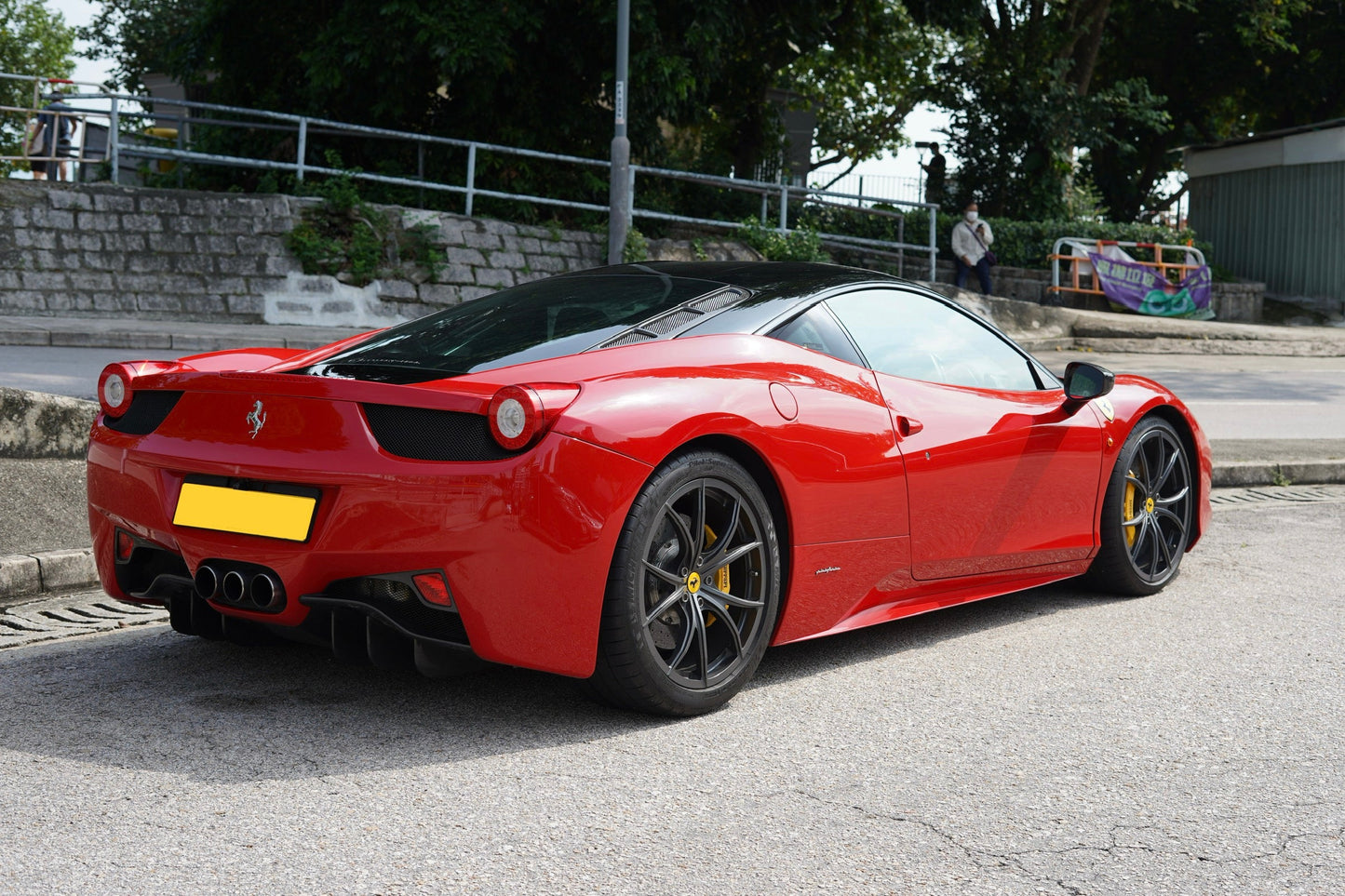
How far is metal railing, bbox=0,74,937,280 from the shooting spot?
16.1 metres

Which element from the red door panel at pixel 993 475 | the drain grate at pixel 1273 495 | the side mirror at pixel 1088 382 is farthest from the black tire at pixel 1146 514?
the drain grate at pixel 1273 495

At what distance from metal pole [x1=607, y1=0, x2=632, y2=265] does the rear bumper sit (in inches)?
536

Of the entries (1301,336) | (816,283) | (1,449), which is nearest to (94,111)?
(1,449)

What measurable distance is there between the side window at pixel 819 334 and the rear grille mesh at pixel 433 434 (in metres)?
1.12

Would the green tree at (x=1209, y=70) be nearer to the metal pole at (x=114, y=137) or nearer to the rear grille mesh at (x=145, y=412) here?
the metal pole at (x=114, y=137)

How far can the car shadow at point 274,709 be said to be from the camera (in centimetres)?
320

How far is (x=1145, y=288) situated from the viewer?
23.5 meters

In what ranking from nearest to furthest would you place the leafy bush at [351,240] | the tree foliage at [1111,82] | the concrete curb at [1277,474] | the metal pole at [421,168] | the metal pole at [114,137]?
the concrete curb at [1277,474] < the metal pole at [114,137] < the leafy bush at [351,240] < the metal pole at [421,168] < the tree foliage at [1111,82]

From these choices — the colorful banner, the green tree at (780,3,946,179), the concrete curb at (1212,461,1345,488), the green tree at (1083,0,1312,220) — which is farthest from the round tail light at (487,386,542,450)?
the green tree at (780,3,946,179)

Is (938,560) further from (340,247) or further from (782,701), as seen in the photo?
(340,247)

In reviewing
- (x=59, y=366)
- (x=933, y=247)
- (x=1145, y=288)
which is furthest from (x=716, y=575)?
(x=1145, y=288)

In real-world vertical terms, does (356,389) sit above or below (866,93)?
below

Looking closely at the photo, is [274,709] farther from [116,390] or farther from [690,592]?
[690,592]

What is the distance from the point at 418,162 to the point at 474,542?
54.5 ft
